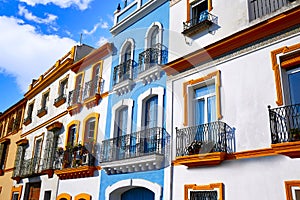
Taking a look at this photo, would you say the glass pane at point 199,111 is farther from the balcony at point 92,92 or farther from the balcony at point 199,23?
the balcony at point 92,92

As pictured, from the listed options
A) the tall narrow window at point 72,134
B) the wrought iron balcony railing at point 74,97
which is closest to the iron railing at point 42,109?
the wrought iron balcony railing at point 74,97

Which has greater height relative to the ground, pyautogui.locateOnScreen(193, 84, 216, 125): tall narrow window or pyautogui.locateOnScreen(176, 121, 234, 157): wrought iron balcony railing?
pyautogui.locateOnScreen(193, 84, 216, 125): tall narrow window

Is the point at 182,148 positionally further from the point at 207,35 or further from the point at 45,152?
the point at 45,152

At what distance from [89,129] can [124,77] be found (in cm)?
358

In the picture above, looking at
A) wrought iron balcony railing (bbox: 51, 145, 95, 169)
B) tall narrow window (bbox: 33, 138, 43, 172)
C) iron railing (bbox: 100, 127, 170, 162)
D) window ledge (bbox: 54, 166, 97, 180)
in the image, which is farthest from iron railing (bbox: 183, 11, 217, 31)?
tall narrow window (bbox: 33, 138, 43, 172)

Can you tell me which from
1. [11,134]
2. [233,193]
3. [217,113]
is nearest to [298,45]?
[217,113]

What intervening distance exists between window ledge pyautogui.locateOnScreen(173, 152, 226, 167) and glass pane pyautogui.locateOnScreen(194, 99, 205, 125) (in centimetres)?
147

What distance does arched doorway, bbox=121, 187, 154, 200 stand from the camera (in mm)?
11508

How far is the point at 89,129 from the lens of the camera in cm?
1575

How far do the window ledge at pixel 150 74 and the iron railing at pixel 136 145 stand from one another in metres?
2.09

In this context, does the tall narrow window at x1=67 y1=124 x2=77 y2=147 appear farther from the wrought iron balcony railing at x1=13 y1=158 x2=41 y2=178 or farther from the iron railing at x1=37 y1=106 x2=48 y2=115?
the iron railing at x1=37 y1=106 x2=48 y2=115

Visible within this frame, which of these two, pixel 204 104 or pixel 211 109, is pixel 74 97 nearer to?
pixel 204 104

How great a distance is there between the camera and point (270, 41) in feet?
28.9

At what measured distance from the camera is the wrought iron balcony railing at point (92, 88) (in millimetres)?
15788
